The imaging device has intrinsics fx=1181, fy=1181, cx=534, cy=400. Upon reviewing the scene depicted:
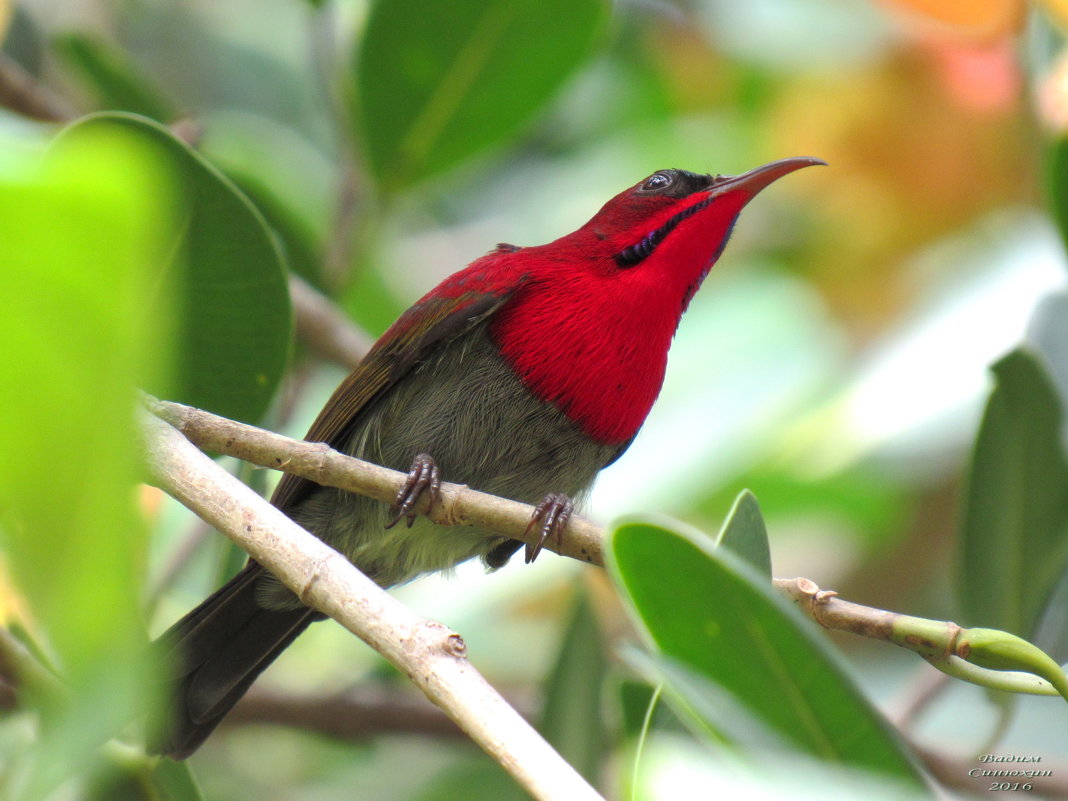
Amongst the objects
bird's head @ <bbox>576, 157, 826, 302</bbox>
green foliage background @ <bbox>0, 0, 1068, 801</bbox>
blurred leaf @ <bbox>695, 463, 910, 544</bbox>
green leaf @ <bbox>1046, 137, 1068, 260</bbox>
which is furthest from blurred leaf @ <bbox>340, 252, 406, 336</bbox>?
green leaf @ <bbox>1046, 137, 1068, 260</bbox>

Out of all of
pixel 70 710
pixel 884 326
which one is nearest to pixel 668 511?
pixel 884 326

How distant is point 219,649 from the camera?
308cm

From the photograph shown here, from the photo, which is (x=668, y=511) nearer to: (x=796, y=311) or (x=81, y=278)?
(x=796, y=311)

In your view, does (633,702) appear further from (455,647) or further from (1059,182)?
(1059,182)

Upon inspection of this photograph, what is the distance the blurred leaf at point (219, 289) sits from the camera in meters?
2.32

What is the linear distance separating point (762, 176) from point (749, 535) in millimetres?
1576

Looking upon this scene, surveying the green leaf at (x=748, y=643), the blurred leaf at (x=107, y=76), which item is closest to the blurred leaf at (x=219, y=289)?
the green leaf at (x=748, y=643)

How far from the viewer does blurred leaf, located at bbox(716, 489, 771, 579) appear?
1908 mm

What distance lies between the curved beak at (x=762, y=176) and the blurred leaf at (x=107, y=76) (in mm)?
1725

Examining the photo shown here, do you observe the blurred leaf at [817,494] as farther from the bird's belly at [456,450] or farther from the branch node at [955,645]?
the branch node at [955,645]

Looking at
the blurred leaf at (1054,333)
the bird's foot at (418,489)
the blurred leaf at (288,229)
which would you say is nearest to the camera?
the bird's foot at (418,489)

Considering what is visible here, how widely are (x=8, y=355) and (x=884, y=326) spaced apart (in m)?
4.59

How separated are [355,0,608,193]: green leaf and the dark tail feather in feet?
4.41

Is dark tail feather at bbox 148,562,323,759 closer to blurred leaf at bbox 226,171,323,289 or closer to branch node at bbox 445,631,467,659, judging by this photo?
blurred leaf at bbox 226,171,323,289
